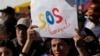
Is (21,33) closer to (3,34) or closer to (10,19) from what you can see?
(3,34)

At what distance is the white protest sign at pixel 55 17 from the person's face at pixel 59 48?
0.07m

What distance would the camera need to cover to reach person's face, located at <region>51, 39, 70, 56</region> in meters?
5.89

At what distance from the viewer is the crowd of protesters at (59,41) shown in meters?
5.89

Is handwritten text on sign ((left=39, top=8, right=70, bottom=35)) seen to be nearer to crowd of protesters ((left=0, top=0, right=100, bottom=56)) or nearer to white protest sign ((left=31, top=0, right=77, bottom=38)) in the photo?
white protest sign ((left=31, top=0, right=77, bottom=38))

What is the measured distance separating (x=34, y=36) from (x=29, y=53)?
0.34 metres

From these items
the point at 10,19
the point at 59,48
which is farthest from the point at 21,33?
the point at 10,19

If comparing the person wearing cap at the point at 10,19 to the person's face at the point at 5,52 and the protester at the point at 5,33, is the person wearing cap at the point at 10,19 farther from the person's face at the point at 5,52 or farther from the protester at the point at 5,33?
the person's face at the point at 5,52

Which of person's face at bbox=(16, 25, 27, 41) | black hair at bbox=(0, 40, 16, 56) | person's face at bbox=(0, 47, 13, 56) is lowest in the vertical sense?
person's face at bbox=(0, 47, 13, 56)

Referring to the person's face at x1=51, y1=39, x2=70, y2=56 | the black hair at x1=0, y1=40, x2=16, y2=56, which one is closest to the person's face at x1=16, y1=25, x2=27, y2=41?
the black hair at x1=0, y1=40, x2=16, y2=56

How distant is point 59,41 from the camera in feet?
19.5

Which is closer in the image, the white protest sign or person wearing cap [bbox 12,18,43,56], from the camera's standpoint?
the white protest sign

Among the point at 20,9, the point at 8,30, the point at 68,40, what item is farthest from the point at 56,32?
the point at 20,9

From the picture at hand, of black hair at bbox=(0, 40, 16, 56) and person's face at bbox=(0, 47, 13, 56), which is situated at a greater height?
black hair at bbox=(0, 40, 16, 56)

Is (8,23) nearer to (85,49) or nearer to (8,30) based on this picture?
(8,30)
